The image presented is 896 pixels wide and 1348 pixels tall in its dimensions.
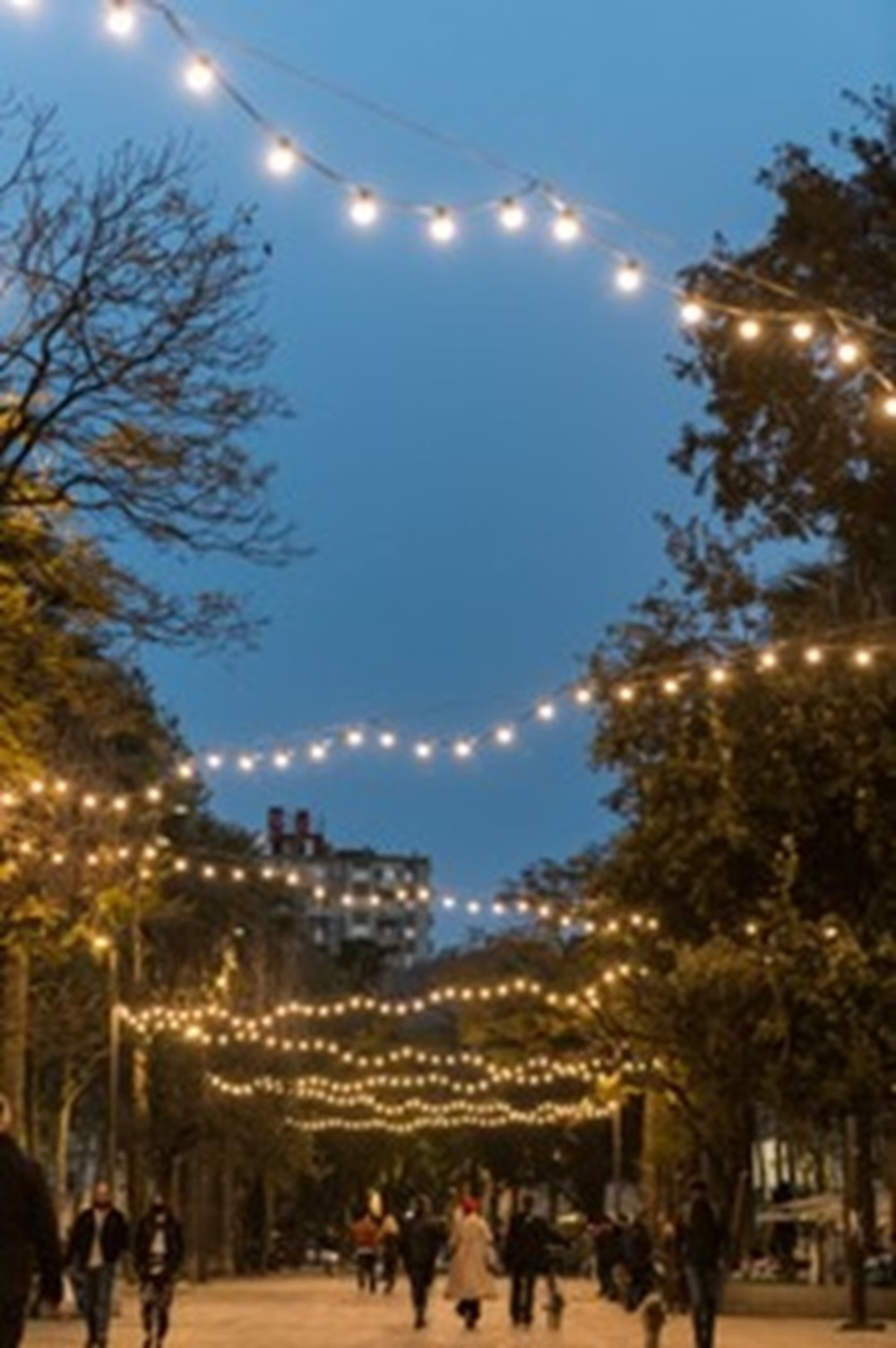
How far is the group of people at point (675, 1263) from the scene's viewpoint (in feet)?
71.4

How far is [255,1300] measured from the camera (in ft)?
139

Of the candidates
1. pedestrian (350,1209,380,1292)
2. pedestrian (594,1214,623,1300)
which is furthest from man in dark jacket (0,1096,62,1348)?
pedestrian (350,1209,380,1292)

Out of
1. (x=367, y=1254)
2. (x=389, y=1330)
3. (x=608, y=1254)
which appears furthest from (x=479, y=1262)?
(x=367, y=1254)

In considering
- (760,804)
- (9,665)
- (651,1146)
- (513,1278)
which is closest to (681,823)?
(760,804)

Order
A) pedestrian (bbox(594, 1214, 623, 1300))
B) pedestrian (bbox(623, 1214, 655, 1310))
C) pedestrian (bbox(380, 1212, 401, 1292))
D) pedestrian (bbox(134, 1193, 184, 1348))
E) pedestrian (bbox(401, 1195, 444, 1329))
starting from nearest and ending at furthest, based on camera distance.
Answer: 1. pedestrian (bbox(134, 1193, 184, 1348))
2. pedestrian (bbox(401, 1195, 444, 1329))
3. pedestrian (bbox(623, 1214, 655, 1310))
4. pedestrian (bbox(594, 1214, 623, 1300))
5. pedestrian (bbox(380, 1212, 401, 1292))

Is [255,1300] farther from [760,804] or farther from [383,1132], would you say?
[383,1132]

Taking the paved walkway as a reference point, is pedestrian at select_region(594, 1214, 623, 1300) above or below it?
above

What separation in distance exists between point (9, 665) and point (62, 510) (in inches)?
53.1

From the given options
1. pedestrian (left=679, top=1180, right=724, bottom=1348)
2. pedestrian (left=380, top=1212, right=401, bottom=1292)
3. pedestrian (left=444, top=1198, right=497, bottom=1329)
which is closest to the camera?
pedestrian (left=679, top=1180, right=724, bottom=1348)

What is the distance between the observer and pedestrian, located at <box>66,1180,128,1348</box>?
21.3m

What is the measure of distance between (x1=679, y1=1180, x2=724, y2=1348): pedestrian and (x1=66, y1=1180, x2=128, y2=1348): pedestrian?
4778 millimetres

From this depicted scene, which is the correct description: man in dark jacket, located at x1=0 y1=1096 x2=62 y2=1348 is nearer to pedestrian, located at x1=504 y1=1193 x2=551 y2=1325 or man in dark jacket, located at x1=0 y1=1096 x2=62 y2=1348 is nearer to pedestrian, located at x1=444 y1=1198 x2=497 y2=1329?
pedestrian, located at x1=444 y1=1198 x2=497 y2=1329

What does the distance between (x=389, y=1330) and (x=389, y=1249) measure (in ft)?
69.2

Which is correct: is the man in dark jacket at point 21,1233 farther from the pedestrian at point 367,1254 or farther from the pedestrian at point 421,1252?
the pedestrian at point 367,1254
